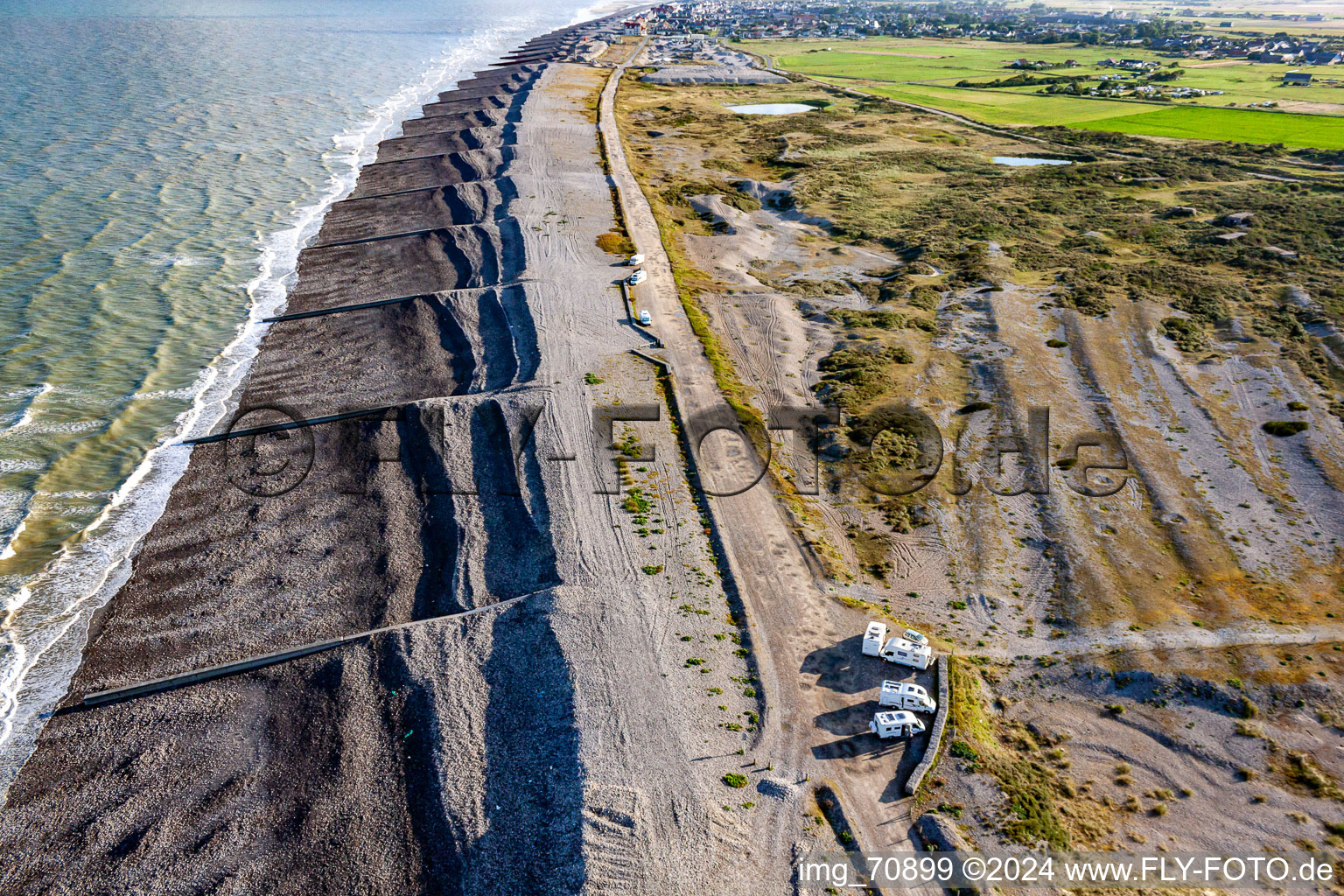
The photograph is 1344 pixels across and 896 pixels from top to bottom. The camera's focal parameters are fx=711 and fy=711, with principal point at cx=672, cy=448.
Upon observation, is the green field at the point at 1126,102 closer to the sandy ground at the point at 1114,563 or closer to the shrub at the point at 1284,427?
the sandy ground at the point at 1114,563

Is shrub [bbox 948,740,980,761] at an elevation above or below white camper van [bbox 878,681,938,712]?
below

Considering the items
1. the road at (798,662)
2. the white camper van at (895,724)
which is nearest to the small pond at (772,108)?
the road at (798,662)

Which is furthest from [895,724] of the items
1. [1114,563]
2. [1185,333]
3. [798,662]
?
[1185,333]

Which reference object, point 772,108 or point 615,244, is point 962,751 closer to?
point 615,244

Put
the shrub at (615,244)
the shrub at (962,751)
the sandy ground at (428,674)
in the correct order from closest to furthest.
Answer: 1. the sandy ground at (428,674)
2. the shrub at (962,751)
3. the shrub at (615,244)

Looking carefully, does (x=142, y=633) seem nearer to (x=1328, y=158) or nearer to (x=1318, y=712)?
(x=1318, y=712)

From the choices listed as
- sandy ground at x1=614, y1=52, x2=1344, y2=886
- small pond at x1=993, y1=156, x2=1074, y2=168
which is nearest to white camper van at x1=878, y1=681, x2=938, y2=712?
sandy ground at x1=614, y1=52, x2=1344, y2=886

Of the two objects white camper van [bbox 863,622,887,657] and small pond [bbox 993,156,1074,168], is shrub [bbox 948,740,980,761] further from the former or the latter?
small pond [bbox 993,156,1074,168]
